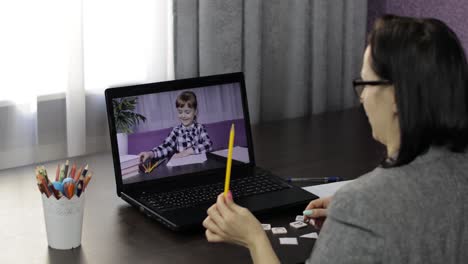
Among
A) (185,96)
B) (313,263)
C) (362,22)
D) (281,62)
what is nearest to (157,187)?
(185,96)

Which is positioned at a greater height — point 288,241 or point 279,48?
point 279,48

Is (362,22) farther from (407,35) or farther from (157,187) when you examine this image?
(407,35)

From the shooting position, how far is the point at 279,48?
2650 millimetres

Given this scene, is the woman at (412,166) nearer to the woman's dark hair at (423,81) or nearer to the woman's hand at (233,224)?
the woman's dark hair at (423,81)

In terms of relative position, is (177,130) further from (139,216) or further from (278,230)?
(278,230)

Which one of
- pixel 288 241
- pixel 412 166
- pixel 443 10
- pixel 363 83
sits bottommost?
pixel 288 241

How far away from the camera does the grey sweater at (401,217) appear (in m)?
1.07

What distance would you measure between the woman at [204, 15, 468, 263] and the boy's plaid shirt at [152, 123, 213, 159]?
680mm

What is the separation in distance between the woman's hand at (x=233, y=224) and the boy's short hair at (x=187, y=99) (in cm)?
51

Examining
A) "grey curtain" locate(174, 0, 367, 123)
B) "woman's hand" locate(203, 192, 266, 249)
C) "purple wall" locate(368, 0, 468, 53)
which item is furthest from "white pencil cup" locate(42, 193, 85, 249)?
"purple wall" locate(368, 0, 468, 53)

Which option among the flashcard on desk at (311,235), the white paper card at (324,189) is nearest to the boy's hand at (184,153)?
the white paper card at (324,189)

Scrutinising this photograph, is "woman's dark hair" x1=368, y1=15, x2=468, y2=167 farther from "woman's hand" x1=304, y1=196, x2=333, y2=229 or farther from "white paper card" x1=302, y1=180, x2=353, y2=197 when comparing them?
"white paper card" x1=302, y1=180, x2=353, y2=197

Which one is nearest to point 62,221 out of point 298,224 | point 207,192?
point 207,192

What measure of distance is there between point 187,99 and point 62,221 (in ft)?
1.48
